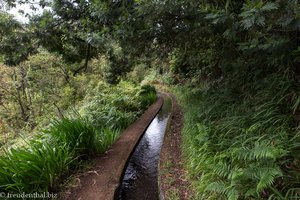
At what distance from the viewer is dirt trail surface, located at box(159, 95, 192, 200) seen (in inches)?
126

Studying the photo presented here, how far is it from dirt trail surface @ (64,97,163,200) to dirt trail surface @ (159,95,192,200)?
737mm

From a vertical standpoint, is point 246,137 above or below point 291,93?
below

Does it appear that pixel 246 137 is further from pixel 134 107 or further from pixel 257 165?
pixel 134 107

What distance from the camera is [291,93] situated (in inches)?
130

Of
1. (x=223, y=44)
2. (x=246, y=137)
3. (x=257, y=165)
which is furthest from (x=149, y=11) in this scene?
(x=257, y=165)

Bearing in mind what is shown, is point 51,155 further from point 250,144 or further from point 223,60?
point 223,60

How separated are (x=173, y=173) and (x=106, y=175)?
1.16 meters

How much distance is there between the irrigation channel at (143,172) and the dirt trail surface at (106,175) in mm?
148

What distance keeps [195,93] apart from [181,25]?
3887 millimetres

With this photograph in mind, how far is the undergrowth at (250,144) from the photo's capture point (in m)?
2.28

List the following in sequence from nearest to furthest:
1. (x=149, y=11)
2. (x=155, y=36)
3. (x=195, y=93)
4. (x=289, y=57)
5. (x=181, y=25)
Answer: (x=289, y=57) → (x=149, y=11) → (x=181, y=25) → (x=155, y=36) → (x=195, y=93)

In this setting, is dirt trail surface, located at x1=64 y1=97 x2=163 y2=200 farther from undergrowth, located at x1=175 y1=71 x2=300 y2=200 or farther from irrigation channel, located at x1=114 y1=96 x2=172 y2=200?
undergrowth, located at x1=175 y1=71 x2=300 y2=200
